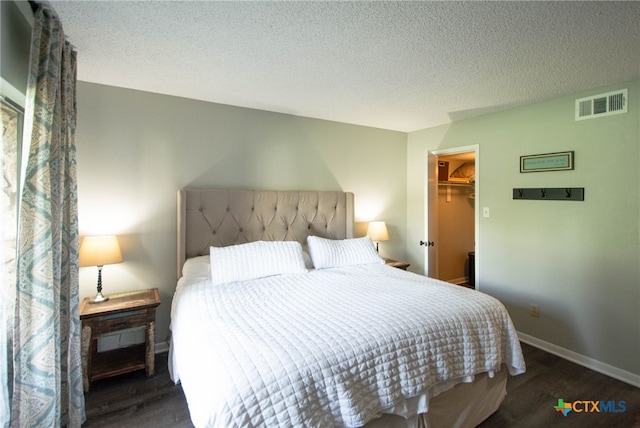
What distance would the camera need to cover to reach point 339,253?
297 centimetres

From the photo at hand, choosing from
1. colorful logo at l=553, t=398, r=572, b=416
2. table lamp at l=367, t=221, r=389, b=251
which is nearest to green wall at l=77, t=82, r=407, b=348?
table lamp at l=367, t=221, r=389, b=251

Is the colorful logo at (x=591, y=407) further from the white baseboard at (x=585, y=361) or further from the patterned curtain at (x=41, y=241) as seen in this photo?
the patterned curtain at (x=41, y=241)

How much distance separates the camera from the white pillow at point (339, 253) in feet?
9.53

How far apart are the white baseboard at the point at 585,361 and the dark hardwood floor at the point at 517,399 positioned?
6cm

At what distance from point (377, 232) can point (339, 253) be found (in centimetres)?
83

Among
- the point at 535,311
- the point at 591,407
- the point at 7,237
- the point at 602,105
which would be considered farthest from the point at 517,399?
the point at 7,237

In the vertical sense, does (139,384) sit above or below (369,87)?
below

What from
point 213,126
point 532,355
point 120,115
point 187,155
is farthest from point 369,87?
point 532,355

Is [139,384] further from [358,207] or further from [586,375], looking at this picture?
[586,375]

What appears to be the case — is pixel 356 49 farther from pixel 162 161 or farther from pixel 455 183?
pixel 455 183

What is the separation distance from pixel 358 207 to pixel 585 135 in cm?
220

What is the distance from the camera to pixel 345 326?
5.09 feet

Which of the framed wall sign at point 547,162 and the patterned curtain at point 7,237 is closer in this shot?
the patterned curtain at point 7,237

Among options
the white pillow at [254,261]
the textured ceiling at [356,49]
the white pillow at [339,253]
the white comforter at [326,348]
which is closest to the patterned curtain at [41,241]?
the textured ceiling at [356,49]
